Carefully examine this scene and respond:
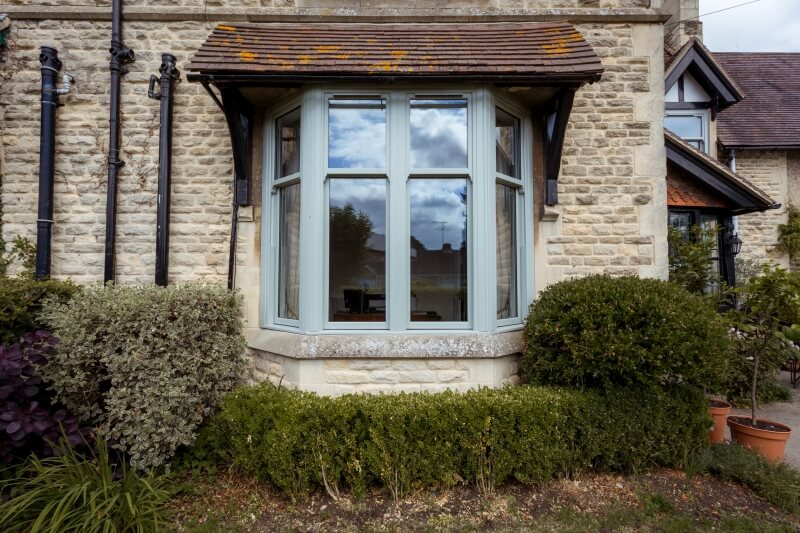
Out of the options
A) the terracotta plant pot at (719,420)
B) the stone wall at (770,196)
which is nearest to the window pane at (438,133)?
the terracotta plant pot at (719,420)

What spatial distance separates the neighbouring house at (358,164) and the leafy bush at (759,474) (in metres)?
1.87

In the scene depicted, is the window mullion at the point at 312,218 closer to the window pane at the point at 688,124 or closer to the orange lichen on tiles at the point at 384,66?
the orange lichen on tiles at the point at 384,66

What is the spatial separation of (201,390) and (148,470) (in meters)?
Result: 0.72

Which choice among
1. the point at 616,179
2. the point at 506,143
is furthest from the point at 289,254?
the point at 616,179

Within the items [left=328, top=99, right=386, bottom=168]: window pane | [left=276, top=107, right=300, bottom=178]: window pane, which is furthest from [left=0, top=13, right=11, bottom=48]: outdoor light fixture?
[left=328, top=99, right=386, bottom=168]: window pane

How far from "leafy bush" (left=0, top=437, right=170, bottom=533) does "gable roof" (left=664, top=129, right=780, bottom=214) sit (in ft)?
27.3

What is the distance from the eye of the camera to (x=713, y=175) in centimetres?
709

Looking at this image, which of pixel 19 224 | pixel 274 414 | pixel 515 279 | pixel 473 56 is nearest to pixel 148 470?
pixel 274 414

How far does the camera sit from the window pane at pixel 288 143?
13.8 feet

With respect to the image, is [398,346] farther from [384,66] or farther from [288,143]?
[384,66]

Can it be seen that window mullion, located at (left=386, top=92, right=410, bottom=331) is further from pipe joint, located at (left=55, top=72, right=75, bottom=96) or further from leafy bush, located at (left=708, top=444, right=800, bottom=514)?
pipe joint, located at (left=55, top=72, right=75, bottom=96)

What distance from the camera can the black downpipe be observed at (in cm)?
439

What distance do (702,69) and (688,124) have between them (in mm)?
1151

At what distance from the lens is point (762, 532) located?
291cm
